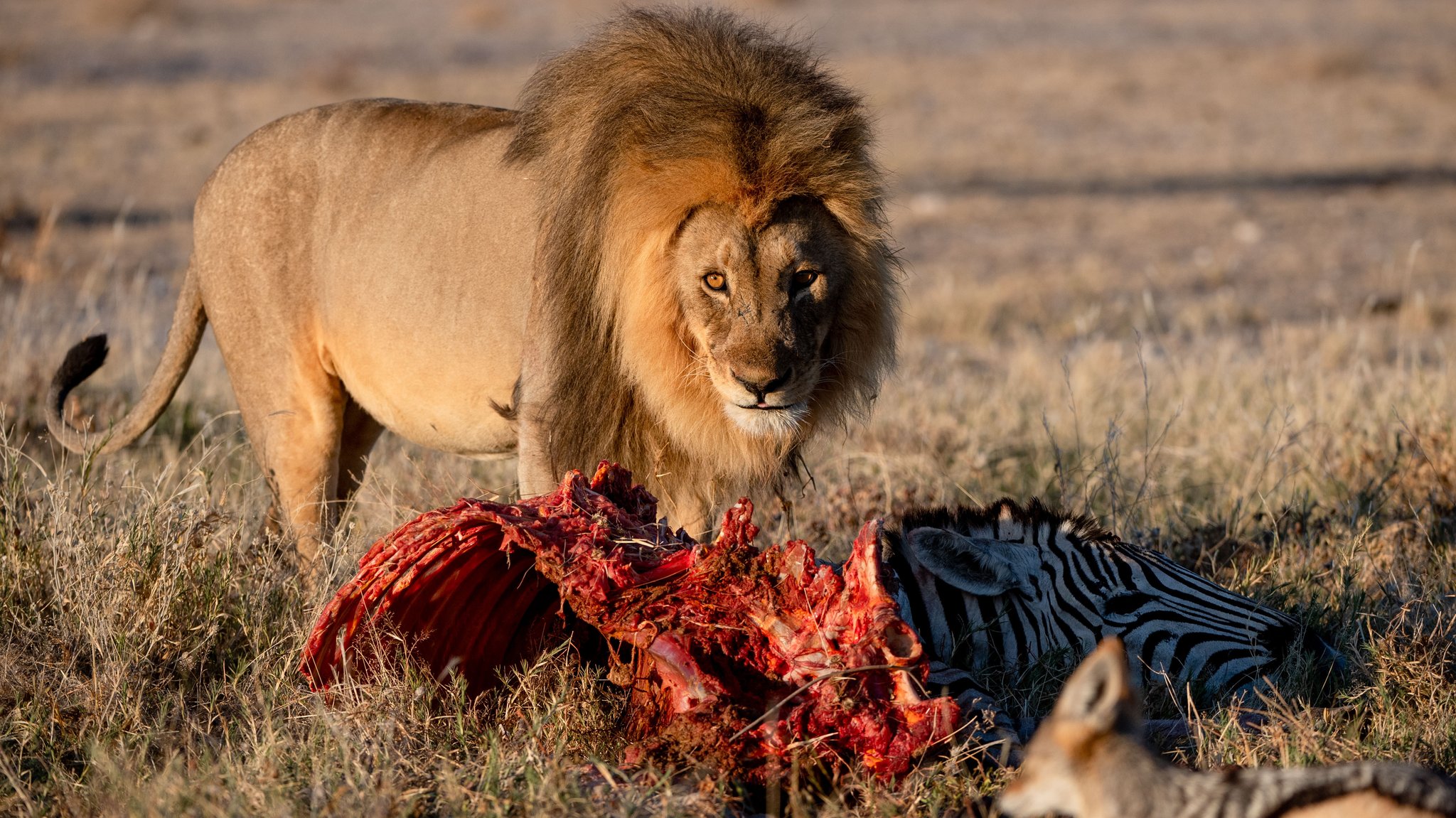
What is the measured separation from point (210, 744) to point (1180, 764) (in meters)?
2.09

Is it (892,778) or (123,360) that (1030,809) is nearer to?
(892,778)

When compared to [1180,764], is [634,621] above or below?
above

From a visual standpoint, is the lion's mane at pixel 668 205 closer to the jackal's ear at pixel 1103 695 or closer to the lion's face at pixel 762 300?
the lion's face at pixel 762 300

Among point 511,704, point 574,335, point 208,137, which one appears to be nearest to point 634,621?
point 511,704

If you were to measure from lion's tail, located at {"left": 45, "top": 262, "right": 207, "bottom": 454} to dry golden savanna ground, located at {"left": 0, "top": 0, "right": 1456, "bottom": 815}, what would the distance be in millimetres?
143

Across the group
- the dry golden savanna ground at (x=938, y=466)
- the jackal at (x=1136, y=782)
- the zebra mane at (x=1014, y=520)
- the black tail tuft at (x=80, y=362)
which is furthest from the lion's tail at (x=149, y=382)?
the jackal at (x=1136, y=782)

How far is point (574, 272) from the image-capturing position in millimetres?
3629

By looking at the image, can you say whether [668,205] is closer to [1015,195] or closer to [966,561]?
[966,561]

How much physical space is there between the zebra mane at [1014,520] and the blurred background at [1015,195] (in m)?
0.91

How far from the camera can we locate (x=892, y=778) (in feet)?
9.12

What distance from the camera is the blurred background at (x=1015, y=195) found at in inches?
244

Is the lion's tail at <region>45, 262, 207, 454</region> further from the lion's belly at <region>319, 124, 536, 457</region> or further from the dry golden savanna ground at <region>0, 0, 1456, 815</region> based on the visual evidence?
the lion's belly at <region>319, 124, 536, 457</region>

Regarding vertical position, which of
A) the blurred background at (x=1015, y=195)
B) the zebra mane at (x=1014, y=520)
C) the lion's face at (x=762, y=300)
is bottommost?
the blurred background at (x=1015, y=195)

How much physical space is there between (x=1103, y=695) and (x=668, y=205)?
6.01 ft
